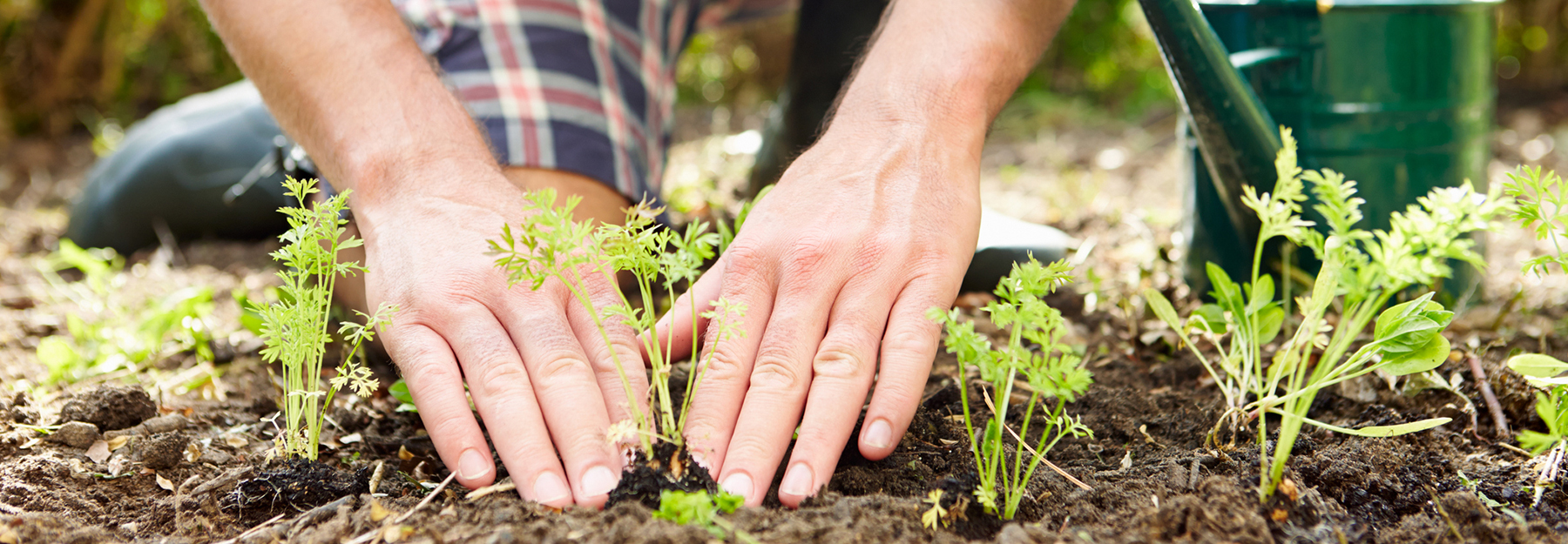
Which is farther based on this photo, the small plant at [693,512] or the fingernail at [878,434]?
the fingernail at [878,434]

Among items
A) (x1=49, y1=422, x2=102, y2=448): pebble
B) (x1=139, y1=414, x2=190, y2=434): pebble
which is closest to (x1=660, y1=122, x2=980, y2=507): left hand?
(x1=139, y1=414, x2=190, y2=434): pebble

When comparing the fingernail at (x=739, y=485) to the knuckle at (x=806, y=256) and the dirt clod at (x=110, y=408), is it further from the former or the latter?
the dirt clod at (x=110, y=408)

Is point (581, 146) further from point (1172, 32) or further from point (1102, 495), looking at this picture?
point (1102, 495)

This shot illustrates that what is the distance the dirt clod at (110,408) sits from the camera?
4.91ft

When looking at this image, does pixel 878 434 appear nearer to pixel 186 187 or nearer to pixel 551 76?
pixel 551 76

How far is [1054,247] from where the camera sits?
85.7 inches

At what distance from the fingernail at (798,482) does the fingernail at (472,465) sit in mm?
399

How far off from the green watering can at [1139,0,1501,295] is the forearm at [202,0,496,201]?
4.54 feet

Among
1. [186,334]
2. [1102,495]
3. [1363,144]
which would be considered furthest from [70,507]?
[1363,144]

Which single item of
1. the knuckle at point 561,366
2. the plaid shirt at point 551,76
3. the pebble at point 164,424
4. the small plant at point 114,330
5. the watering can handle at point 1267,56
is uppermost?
the plaid shirt at point 551,76

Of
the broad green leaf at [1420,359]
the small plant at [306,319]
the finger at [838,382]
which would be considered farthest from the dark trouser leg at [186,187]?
the broad green leaf at [1420,359]

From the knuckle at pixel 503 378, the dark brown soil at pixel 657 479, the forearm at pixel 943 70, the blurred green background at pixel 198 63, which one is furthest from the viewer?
the blurred green background at pixel 198 63

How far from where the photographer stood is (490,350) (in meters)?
1.30

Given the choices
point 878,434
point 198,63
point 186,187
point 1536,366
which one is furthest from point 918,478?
point 198,63
